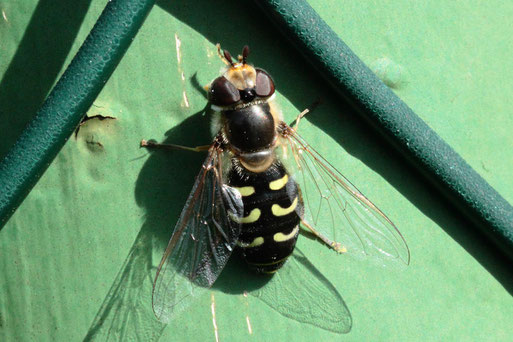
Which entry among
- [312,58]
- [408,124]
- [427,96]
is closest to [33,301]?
[312,58]

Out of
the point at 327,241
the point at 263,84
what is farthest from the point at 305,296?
the point at 263,84

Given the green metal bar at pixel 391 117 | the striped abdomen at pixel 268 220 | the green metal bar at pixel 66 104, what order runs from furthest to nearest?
1. the striped abdomen at pixel 268 220
2. the green metal bar at pixel 391 117
3. the green metal bar at pixel 66 104

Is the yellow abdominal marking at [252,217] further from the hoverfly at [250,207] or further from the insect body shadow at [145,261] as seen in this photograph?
the insect body shadow at [145,261]

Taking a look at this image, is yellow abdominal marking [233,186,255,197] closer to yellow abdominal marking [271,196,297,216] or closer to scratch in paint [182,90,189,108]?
yellow abdominal marking [271,196,297,216]

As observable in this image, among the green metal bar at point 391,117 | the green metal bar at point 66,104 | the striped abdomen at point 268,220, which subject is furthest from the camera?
the striped abdomen at point 268,220

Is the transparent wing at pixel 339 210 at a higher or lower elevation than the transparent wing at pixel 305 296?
higher

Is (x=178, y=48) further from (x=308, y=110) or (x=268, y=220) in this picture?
(x=268, y=220)

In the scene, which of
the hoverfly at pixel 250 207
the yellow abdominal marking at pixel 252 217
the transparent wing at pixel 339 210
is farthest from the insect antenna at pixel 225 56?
the yellow abdominal marking at pixel 252 217

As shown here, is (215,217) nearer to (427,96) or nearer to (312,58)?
(312,58)
